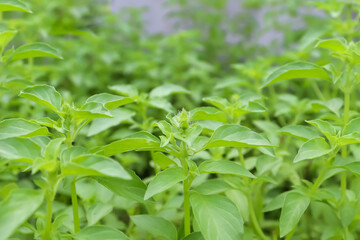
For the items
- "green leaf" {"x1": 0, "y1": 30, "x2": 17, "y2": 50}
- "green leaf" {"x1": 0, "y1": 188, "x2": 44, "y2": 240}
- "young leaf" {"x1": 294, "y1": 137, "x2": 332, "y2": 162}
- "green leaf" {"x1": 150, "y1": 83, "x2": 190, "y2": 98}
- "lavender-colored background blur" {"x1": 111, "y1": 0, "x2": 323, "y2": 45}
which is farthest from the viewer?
"lavender-colored background blur" {"x1": 111, "y1": 0, "x2": 323, "y2": 45}

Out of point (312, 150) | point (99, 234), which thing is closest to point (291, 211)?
point (312, 150)

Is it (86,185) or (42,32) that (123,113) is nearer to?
(86,185)

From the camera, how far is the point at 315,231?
1.21 metres

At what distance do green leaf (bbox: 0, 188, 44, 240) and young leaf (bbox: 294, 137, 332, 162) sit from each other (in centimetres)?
49

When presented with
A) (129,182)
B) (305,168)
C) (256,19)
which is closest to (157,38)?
(256,19)

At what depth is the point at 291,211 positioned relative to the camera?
0.82 meters

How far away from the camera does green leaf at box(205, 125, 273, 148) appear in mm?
746

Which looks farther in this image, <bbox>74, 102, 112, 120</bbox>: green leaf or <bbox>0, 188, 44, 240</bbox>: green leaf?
<bbox>74, 102, 112, 120</bbox>: green leaf

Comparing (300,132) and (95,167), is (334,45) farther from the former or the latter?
(95,167)

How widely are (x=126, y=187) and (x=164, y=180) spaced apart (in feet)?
0.34

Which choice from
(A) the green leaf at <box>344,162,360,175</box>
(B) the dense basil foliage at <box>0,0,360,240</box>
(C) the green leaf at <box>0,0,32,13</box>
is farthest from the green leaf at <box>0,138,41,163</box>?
(A) the green leaf at <box>344,162,360,175</box>

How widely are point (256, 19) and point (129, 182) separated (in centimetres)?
237

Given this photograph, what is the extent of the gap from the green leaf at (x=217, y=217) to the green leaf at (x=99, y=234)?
0.15 metres

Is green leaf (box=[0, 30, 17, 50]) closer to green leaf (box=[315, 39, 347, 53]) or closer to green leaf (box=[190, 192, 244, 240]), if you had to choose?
green leaf (box=[190, 192, 244, 240])
